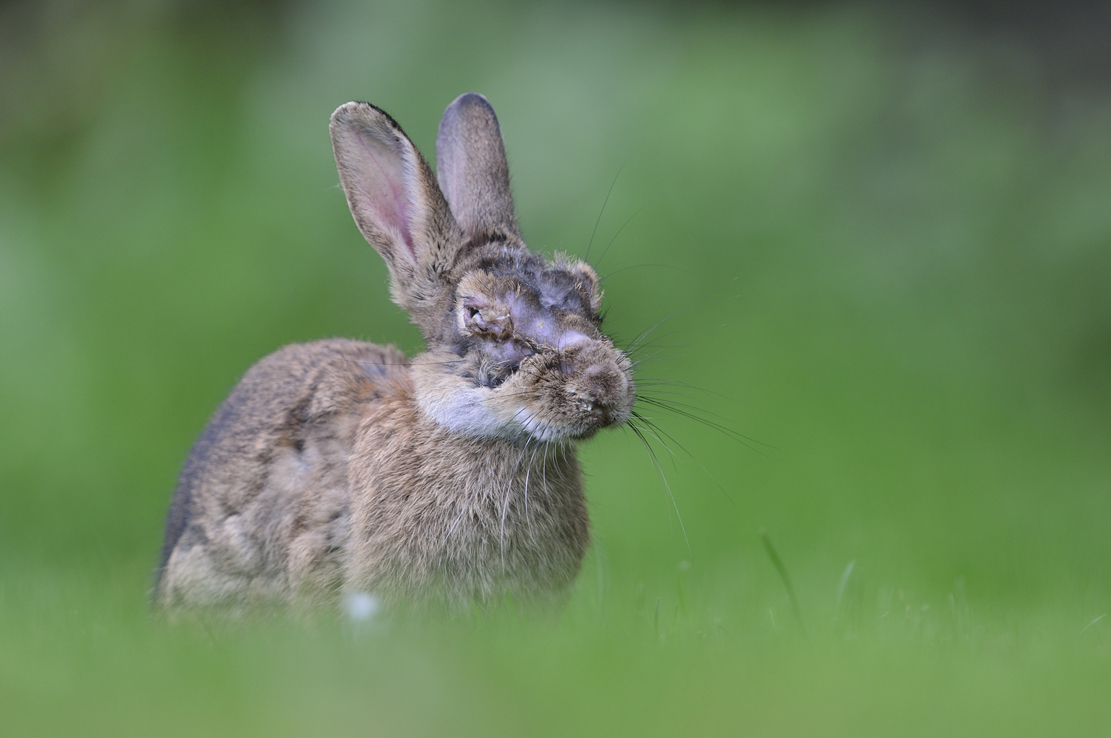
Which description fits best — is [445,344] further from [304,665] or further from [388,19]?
[388,19]

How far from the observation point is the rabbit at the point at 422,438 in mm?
3877

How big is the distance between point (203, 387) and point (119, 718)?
5.58 meters

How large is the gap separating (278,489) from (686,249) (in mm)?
4397

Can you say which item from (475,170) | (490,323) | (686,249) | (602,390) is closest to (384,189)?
(475,170)

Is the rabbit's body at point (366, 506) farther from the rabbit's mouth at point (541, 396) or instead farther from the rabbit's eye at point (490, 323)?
the rabbit's eye at point (490, 323)

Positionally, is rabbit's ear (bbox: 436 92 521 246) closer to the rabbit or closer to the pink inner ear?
the rabbit

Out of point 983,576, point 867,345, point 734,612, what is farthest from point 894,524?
point 734,612

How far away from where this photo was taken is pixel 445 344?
412cm

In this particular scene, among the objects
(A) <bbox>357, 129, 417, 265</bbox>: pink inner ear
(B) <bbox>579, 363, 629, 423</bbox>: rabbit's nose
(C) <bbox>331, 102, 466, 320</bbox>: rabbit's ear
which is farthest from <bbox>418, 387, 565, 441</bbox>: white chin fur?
(A) <bbox>357, 129, 417, 265</bbox>: pink inner ear

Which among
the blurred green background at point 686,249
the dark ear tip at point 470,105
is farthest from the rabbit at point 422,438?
the blurred green background at point 686,249

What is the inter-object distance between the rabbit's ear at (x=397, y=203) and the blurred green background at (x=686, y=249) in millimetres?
1578

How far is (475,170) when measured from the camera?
4.73 m

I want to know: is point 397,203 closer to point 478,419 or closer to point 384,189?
point 384,189

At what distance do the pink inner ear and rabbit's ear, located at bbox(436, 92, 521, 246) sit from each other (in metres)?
0.29
